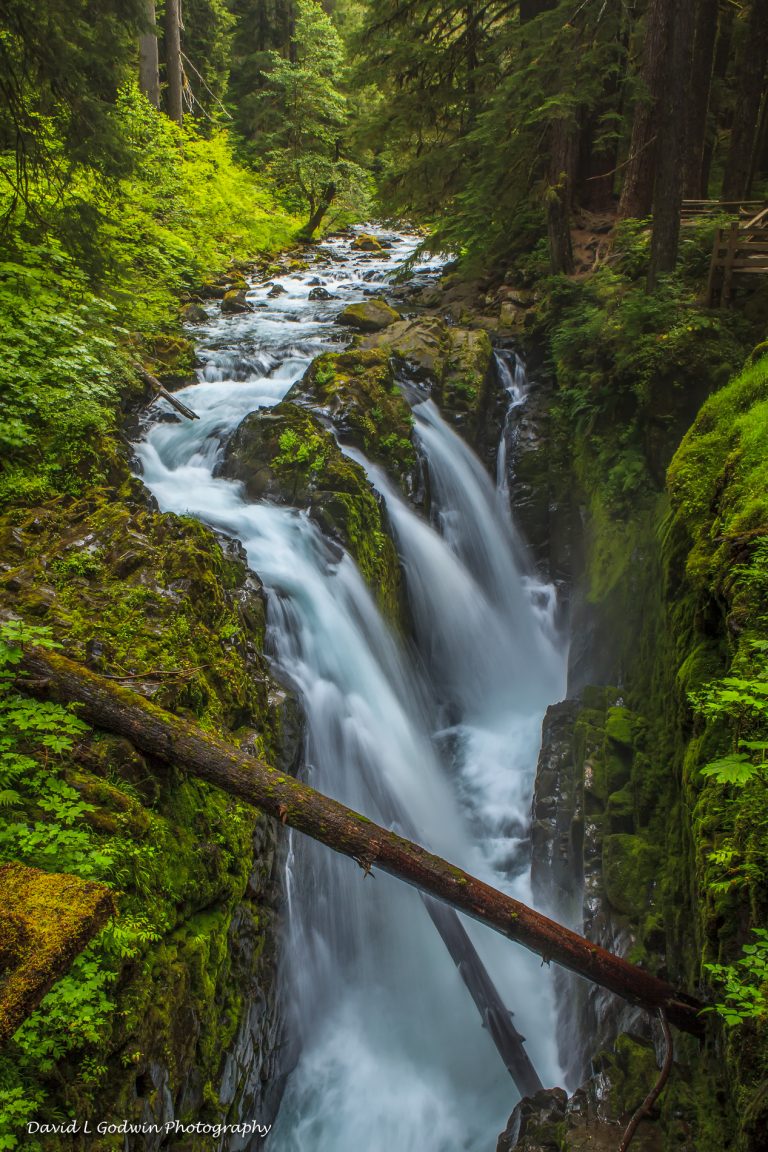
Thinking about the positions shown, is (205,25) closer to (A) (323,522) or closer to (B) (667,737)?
(A) (323,522)

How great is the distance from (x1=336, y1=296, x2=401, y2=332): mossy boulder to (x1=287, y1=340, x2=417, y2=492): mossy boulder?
11.8ft

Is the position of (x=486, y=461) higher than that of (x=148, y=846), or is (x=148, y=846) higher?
(x=486, y=461)

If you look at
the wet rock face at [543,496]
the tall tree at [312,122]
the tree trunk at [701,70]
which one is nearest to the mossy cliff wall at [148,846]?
the wet rock face at [543,496]

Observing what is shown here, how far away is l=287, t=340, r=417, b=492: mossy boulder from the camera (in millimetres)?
9883

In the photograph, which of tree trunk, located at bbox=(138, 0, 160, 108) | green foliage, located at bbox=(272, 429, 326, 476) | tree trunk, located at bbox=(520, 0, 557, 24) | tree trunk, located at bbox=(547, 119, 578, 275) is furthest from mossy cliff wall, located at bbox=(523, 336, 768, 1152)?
tree trunk, located at bbox=(138, 0, 160, 108)

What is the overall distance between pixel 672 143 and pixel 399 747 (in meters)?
8.69

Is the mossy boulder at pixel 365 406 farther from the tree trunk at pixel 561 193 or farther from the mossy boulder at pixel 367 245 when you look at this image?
the mossy boulder at pixel 367 245

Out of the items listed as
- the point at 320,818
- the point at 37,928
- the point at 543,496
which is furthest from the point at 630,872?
the point at 543,496

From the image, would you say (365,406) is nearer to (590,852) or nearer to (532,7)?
(590,852)

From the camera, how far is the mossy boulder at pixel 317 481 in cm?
829

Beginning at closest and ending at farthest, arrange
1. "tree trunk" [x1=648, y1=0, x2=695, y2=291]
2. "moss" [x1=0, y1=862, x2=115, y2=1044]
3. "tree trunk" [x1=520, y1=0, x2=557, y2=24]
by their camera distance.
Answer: "moss" [x1=0, y1=862, x2=115, y2=1044], "tree trunk" [x1=648, y1=0, x2=695, y2=291], "tree trunk" [x1=520, y1=0, x2=557, y2=24]

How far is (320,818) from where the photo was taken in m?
3.41

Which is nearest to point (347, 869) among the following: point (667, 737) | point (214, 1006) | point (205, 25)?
point (214, 1006)

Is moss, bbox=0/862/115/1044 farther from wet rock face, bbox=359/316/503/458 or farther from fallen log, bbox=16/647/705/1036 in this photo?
wet rock face, bbox=359/316/503/458
